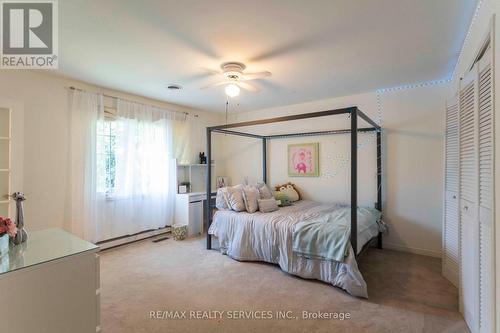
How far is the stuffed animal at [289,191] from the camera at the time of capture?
4352 millimetres

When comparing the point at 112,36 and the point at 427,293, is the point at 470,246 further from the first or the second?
the point at 112,36

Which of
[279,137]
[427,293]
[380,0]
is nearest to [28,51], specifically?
[380,0]

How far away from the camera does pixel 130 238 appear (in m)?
4.05

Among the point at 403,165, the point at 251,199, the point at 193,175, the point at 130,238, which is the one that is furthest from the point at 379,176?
the point at 130,238

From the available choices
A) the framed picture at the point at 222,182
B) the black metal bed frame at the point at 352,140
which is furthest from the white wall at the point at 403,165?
the framed picture at the point at 222,182

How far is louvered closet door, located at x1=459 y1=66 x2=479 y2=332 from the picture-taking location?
5.64 ft

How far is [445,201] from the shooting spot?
2.79m

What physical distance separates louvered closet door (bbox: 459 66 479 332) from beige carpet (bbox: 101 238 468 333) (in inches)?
10.9

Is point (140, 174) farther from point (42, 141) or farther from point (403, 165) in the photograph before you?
point (403, 165)

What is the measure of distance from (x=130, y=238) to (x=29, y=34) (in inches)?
120

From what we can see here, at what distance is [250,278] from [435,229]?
2780 millimetres

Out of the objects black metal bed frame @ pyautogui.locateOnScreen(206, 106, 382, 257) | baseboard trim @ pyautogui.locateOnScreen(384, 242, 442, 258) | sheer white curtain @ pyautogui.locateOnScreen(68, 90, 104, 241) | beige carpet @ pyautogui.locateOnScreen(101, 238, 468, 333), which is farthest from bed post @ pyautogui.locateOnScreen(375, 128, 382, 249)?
sheer white curtain @ pyautogui.locateOnScreen(68, 90, 104, 241)

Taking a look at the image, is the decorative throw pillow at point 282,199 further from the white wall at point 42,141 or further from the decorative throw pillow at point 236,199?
the white wall at point 42,141

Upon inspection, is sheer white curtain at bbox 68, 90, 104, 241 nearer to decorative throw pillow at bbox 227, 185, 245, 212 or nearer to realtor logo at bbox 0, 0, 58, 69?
realtor logo at bbox 0, 0, 58, 69
